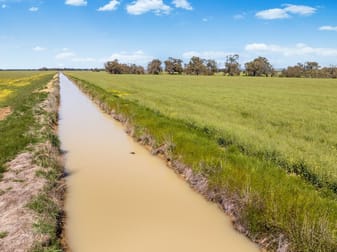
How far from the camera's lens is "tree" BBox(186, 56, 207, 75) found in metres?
122

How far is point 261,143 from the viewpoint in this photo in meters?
9.57

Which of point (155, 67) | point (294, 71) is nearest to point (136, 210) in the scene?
point (294, 71)

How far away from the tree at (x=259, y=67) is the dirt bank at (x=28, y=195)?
111m

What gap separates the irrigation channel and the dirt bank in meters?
0.58

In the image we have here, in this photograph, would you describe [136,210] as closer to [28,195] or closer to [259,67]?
[28,195]

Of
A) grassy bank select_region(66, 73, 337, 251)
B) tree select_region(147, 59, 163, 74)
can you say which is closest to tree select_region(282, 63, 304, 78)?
tree select_region(147, 59, 163, 74)

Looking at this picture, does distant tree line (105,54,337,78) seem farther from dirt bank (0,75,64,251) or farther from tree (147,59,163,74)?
dirt bank (0,75,64,251)

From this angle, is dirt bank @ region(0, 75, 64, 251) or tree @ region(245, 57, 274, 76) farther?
tree @ region(245, 57, 274, 76)

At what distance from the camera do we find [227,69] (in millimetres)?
123312

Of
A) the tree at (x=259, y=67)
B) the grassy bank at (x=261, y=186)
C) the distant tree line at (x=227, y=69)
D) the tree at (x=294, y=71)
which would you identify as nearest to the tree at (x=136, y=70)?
the distant tree line at (x=227, y=69)

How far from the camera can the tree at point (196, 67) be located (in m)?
122

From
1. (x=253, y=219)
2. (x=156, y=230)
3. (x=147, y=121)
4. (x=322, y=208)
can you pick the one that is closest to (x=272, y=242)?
(x=253, y=219)

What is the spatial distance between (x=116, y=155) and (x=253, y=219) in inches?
267

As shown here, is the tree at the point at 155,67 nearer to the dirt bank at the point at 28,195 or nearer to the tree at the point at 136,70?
the tree at the point at 136,70
